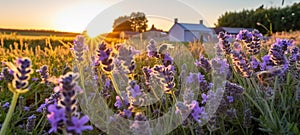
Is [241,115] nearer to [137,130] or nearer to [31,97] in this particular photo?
[137,130]

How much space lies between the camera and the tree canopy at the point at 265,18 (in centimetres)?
2645

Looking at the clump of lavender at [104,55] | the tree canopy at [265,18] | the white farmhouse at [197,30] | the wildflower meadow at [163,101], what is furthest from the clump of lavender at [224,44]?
the tree canopy at [265,18]

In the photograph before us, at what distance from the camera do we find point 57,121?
23.2 inches

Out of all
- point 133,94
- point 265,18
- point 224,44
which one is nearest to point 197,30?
point 224,44

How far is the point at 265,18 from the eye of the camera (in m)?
25.4

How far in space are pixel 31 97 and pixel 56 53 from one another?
1790 millimetres

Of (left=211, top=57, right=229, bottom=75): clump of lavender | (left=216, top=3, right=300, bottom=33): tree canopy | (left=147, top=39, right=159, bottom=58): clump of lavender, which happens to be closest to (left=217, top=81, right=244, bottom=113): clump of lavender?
(left=211, top=57, right=229, bottom=75): clump of lavender

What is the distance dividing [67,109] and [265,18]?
26.4m

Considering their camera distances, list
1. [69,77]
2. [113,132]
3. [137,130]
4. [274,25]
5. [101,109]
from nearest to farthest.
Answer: [69,77]
[137,130]
[113,132]
[101,109]
[274,25]

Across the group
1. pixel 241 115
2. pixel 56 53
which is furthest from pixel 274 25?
pixel 241 115

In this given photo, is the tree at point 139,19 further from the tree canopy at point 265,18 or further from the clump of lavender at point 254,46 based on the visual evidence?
the tree canopy at point 265,18

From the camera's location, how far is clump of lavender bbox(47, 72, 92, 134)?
1.86 ft

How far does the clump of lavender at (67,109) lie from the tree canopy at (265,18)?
24097 mm

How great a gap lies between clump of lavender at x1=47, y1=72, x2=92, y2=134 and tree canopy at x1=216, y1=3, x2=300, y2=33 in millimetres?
24097
